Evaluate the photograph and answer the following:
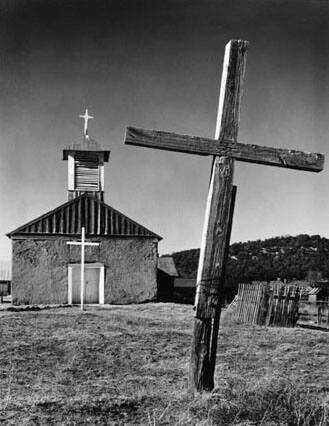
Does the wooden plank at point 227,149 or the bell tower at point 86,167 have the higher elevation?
the wooden plank at point 227,149

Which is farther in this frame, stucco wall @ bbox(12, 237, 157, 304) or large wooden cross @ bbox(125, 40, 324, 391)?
stucco wall @ bbox(12, 237, 157, 304)

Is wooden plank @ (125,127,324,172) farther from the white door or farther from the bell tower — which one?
the bell tower

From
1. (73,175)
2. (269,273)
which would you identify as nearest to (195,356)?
(73,175)

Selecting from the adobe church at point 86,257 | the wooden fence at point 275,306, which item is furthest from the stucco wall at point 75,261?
the wooden fence at point 275,306

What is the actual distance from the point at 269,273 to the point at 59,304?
3511cm

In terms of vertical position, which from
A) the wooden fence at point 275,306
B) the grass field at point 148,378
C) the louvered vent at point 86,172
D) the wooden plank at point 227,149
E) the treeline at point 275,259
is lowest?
the treeline at point 275,259

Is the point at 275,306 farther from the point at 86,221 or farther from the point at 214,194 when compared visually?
the point at 86,221

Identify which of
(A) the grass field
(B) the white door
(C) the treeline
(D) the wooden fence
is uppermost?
(A) the grass field

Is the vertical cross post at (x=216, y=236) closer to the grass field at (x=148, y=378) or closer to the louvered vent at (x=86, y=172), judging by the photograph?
the grass field at (x=148, y=378)

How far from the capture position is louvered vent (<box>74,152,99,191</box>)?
27062 millimetres

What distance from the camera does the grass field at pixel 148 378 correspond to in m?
A: 4.67

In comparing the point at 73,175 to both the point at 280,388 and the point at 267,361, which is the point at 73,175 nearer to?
the point at 267,361

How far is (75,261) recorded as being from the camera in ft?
80.7

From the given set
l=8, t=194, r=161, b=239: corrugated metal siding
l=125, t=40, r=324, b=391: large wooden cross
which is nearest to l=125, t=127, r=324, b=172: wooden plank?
l=125, t=40, r=324, b=391: large wooden cross
